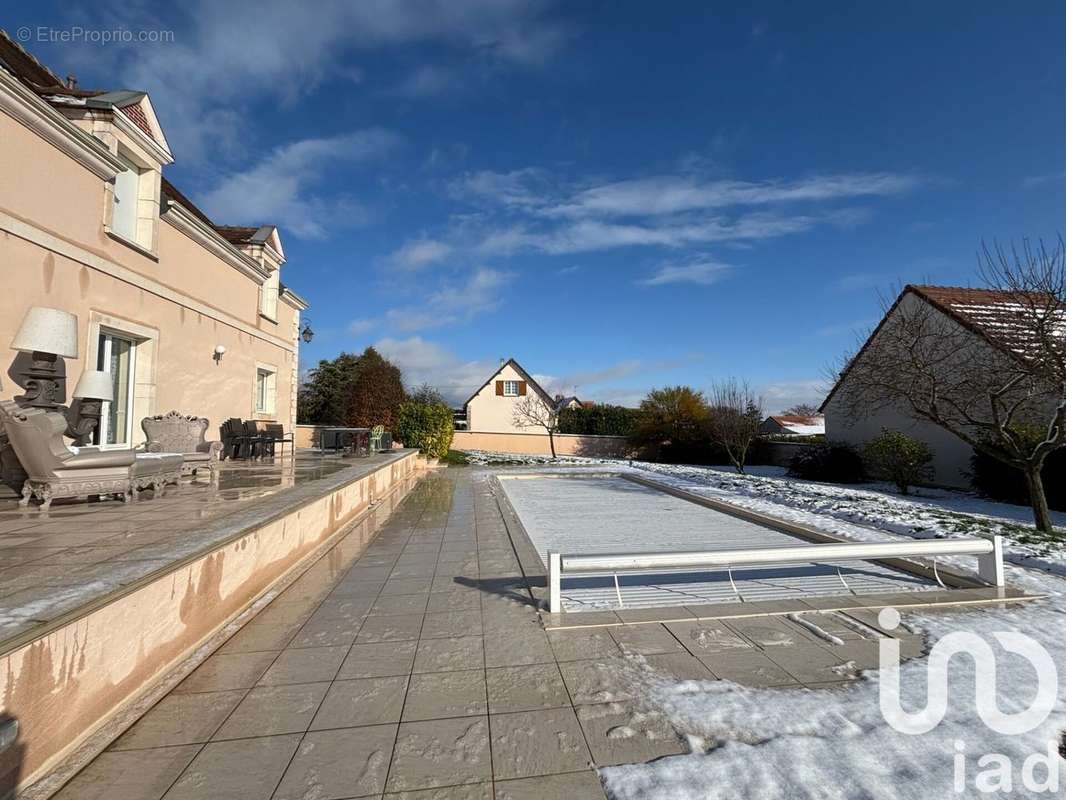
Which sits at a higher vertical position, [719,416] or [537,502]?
[719,416]

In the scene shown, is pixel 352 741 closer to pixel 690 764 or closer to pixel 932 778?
pixel 690 764

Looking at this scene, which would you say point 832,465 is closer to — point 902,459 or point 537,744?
point 902,459

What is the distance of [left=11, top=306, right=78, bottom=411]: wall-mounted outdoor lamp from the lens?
18.6 feet

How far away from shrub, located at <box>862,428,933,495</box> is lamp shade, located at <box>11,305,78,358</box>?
56.0 feet

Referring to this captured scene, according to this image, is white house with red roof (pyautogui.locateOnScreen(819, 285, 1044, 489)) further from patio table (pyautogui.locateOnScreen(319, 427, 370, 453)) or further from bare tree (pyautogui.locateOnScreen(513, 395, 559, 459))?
bare tree (pyautogui.locateOnScreen(513, 395, 559, 459))

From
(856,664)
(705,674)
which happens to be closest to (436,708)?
(705,674)

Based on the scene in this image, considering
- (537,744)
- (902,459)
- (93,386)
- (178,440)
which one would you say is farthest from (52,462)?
(902,459)

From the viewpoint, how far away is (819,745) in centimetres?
222

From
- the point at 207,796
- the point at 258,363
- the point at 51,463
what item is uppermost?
the point at 258,363

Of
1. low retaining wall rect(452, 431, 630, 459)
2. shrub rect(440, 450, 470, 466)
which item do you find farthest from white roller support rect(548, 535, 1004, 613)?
low retaining wall rect(452, 431, 630, 459)

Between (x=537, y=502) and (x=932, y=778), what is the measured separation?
29.3 feet

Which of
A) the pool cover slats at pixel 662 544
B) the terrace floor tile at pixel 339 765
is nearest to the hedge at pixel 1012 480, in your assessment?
the pool cover slats at pixel 662 544

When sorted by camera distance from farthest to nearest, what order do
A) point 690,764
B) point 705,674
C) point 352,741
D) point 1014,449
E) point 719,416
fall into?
point 719,416 < point 1014,449 < point 705,674 < point 352,741 < point 690,764

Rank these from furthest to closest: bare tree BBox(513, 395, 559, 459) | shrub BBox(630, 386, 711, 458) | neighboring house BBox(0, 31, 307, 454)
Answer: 1. bare tree BBox(513, 395, 559, 459)
2. shrub BBox(630, 386, 711, 458)
3. neighboring house BBox(0, 31, 307, 454)
